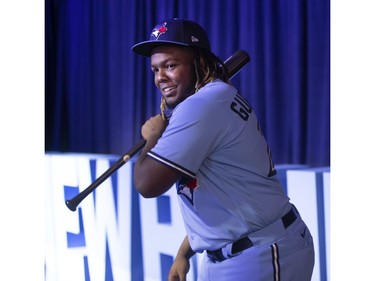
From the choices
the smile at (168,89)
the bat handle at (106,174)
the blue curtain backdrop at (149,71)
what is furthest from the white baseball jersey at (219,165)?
the blue curtain backdrop at (149,71)

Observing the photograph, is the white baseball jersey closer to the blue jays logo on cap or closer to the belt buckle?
the belt buckle

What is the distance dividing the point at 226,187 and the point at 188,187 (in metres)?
0.10

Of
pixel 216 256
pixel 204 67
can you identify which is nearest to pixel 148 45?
pixel 204 67

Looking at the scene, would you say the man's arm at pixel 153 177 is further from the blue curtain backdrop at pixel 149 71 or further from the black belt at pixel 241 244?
the blue curtain backdrop at pixel 149 71

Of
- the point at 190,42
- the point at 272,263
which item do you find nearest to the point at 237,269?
the point at 272,263

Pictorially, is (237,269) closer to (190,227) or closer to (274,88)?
(190,227)

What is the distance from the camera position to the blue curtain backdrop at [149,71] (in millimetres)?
2223

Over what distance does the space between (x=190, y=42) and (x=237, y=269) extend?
0.64 meters

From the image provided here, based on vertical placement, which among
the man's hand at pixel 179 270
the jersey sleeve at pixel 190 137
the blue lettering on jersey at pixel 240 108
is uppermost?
the blue lettering on jersey at pixel 240 108

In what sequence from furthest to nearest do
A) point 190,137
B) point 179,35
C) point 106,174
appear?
point 106,174
point 179,35
point 190,137

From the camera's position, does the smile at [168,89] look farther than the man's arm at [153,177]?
Yes

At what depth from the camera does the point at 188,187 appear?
1.53 m

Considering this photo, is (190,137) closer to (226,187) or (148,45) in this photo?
(226,187)
